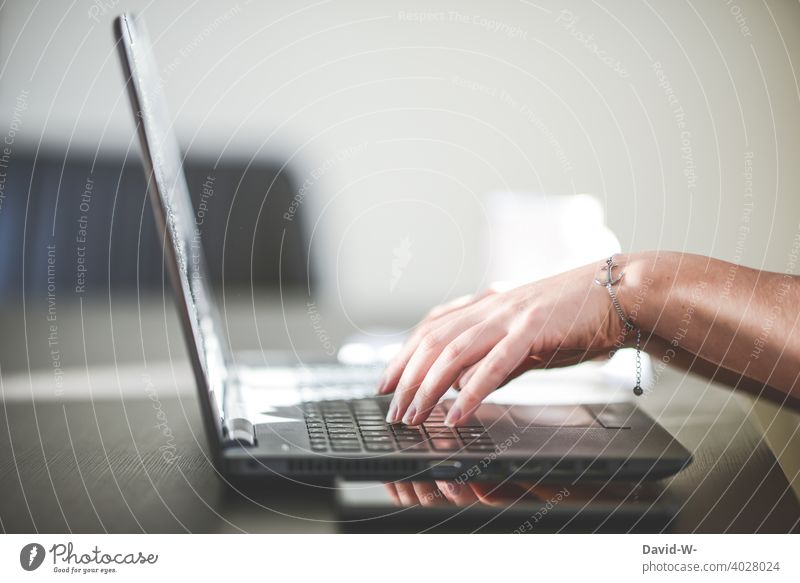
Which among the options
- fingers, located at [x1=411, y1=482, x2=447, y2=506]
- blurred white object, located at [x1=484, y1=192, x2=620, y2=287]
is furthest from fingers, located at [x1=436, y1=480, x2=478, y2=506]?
blurred white object, located at [x1=484, y1=192, x2=620, y2=287]

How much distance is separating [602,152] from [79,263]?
1.81ft

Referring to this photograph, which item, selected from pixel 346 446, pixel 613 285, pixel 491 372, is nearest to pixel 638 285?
pixel 613 285

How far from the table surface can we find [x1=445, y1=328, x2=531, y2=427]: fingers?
4.3 inches

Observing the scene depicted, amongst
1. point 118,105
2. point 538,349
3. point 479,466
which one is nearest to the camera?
point 479,466

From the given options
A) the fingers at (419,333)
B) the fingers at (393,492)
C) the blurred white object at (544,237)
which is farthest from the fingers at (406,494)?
the blurred white object at (544,237)

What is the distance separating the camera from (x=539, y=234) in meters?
0.83

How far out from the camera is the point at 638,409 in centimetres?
51

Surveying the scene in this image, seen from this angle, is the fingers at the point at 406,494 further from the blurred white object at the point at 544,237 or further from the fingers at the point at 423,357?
the blurred white object at the point at 544,237

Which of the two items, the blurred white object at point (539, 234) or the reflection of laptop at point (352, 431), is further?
the blurred white object at point (539, 234)

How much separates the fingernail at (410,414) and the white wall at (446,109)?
13 centimetres

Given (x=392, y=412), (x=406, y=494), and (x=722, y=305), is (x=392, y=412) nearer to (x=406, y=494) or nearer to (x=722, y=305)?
(x=406, y=494)

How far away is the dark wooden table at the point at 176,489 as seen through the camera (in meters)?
0.37
